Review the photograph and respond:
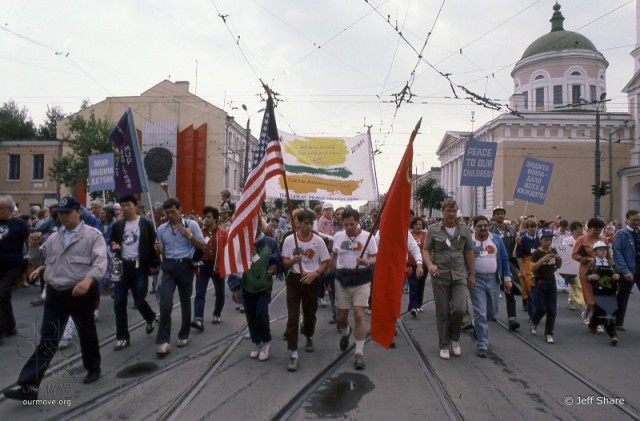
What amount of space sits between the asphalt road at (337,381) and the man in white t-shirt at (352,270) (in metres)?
0.59

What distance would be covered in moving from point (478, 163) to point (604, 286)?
6331 millimetres

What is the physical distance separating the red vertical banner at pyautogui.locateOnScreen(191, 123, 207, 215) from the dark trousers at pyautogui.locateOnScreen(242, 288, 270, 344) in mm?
36723

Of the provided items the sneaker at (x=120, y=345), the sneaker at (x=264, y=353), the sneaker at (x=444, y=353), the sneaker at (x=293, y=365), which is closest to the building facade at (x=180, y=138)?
the sneaker at (x=120, y=345)

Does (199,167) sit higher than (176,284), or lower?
higher

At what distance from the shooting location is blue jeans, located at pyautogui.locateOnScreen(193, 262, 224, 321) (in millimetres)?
7594

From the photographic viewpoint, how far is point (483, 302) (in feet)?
21.6

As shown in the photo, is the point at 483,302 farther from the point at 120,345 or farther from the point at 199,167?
the point at 199,167

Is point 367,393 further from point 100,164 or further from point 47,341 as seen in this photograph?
point 100,164

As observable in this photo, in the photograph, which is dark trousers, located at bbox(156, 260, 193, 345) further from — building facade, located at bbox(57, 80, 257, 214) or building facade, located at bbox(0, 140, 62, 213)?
building facade, located at bbox(0, 140, 62, 213)

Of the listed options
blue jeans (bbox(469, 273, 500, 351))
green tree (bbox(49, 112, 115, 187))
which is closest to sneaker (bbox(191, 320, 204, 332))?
blue jeans (bbox(469, 273, 500, 351))

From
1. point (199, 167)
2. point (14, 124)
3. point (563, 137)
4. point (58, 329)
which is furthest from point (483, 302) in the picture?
point (14, 124)

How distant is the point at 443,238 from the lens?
A: 6.42 metres

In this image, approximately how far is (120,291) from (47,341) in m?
1.73

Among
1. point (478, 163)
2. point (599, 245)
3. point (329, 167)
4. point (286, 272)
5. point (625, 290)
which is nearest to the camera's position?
point (286, 272)
